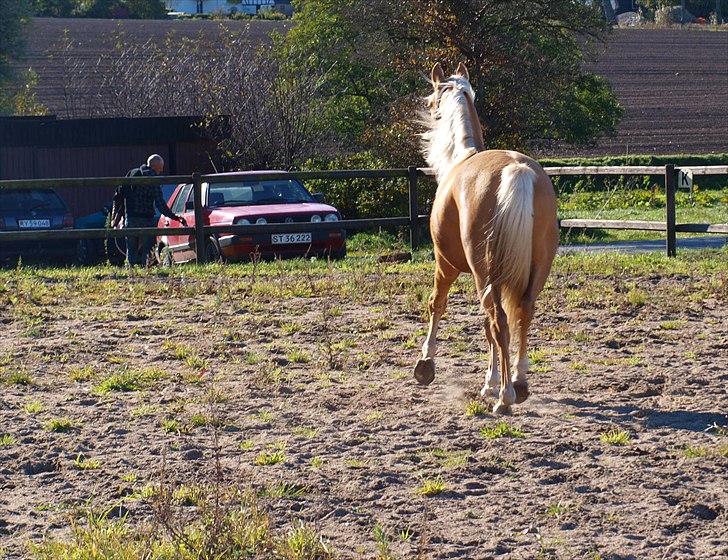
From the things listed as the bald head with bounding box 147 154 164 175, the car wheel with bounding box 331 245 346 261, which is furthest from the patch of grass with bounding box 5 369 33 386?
the car wheel with bounding box 331 245 346 261

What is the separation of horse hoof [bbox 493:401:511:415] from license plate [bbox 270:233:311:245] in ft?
29.8

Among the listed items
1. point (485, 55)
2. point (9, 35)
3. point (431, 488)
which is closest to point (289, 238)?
point (485, 55)

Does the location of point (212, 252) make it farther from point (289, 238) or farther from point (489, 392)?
point (489, 392)

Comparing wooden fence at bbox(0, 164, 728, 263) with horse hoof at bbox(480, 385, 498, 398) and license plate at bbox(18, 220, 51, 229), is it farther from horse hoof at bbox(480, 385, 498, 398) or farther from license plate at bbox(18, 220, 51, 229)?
horse hoof at bbox(480, 385, 498, 398)

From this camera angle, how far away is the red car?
15.0m

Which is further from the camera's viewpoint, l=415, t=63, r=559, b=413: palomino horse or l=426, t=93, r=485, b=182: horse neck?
l=426, t=93, r=485, b=182: horse neck

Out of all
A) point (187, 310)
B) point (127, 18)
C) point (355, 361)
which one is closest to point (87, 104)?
point (187, 310)

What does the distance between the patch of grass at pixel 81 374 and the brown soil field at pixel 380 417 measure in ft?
0.09

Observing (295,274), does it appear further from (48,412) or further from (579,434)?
(579,434)

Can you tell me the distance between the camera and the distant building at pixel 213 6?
7812cm

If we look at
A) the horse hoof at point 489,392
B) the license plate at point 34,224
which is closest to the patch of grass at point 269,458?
the horse hoof at point 489,392

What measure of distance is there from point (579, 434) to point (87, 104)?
29348 mm

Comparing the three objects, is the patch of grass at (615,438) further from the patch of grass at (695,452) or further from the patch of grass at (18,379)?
the patch of grass at (18,379)

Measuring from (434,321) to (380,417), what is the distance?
1379mm
